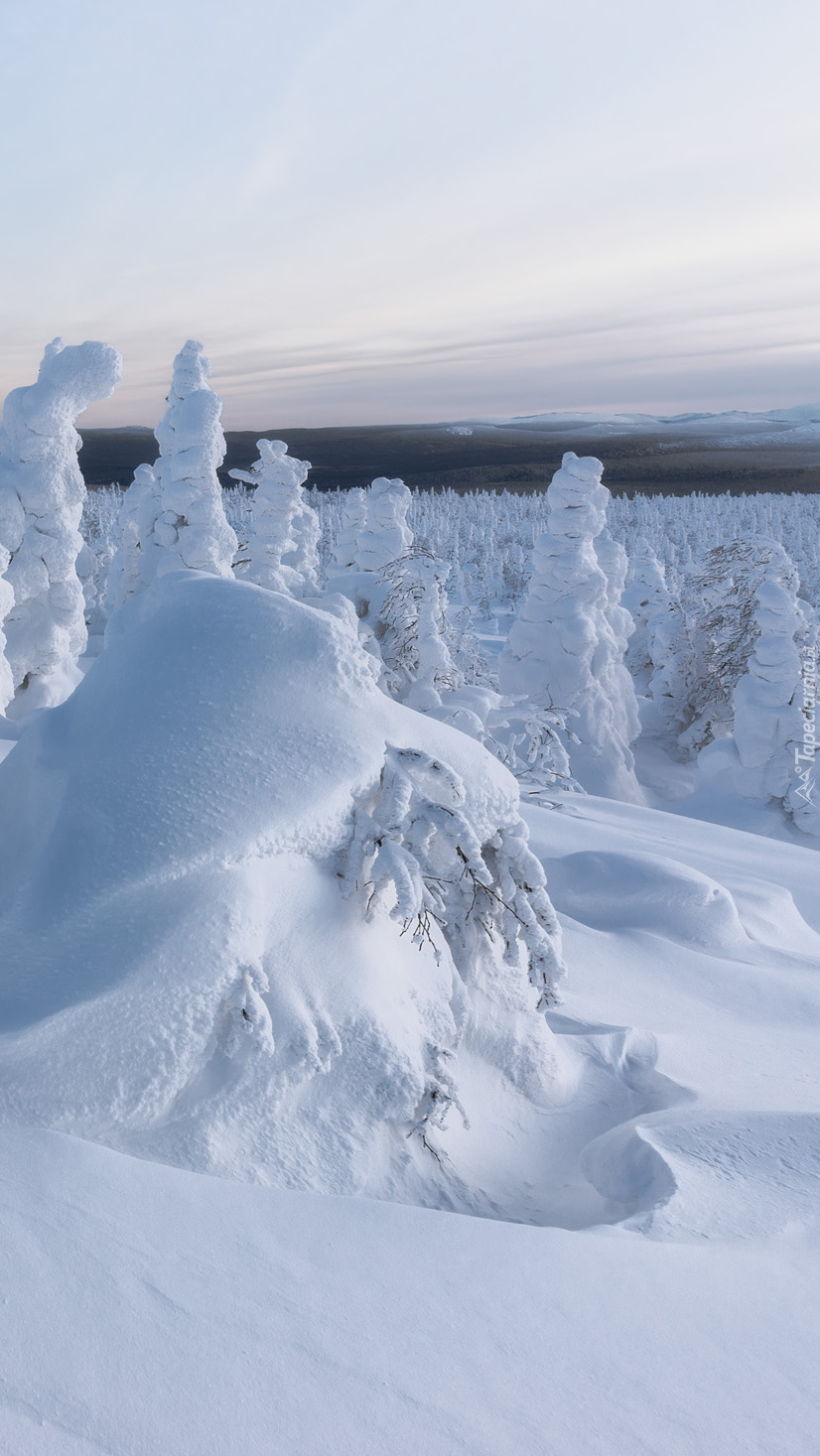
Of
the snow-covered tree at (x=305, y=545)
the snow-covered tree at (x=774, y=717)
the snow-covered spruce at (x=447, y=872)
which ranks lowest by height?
the snow-covered tree at (x=774, y=717)

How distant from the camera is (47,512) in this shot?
59.1ft

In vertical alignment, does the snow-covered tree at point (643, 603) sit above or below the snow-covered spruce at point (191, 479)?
below

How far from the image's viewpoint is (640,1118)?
14.3 feet

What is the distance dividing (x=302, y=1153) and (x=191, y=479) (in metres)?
15.8

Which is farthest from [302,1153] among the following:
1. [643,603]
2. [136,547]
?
[643,603]

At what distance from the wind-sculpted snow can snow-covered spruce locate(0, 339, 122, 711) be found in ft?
37.9

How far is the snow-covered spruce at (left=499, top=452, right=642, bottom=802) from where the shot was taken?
22469mm

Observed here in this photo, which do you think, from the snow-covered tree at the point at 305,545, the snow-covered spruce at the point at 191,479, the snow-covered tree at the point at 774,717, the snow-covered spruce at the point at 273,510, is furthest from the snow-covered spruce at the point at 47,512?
the snow-covered tree at the point at 774,717

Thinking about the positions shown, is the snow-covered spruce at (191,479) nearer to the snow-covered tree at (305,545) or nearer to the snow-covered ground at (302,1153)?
the snow-covered tree at (305,545)

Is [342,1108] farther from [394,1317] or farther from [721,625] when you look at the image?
[721,625]

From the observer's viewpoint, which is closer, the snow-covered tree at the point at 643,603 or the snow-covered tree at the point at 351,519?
the snow-covered tree at the point at 351,519

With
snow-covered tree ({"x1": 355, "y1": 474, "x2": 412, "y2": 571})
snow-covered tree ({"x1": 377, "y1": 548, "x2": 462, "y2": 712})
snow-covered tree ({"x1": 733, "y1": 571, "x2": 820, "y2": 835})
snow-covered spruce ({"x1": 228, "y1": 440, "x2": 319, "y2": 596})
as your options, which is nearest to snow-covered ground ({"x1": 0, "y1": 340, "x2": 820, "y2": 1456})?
snow-covered tree ({"x1": 377, "y1": 548, "x2": 462, "y2": 712})

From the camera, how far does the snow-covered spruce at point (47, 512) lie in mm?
15688

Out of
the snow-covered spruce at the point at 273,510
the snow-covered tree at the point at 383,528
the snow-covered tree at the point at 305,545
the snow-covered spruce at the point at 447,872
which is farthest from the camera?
the snow-covered tree at the point at 305,545
